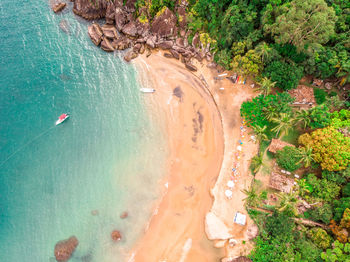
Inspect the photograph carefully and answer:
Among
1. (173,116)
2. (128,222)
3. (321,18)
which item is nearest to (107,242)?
(128,222)

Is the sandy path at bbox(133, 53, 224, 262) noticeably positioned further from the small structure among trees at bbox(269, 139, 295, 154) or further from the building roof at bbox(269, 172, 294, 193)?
the building roof at bbox(269, 172, 294, 193)

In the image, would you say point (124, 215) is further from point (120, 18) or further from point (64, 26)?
point (64, 26)

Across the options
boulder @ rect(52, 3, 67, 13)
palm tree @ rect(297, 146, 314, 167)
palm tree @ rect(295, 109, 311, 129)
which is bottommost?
palm tree @ rect(297, 146, 314, 167)

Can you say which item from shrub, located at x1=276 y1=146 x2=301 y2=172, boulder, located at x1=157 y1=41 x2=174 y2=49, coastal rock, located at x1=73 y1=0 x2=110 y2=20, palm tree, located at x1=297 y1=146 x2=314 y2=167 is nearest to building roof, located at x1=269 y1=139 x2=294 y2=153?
shrub, located at x1=276 y1=146 x2=301 y2=172

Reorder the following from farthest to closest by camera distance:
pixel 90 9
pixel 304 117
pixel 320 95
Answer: pixel 90 9 → pixel 320 95 → pixel 304 117

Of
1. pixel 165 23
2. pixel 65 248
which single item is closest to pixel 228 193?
pixel 65 248

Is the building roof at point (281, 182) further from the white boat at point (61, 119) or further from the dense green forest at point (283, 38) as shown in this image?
the white boat at point (61, 119)
